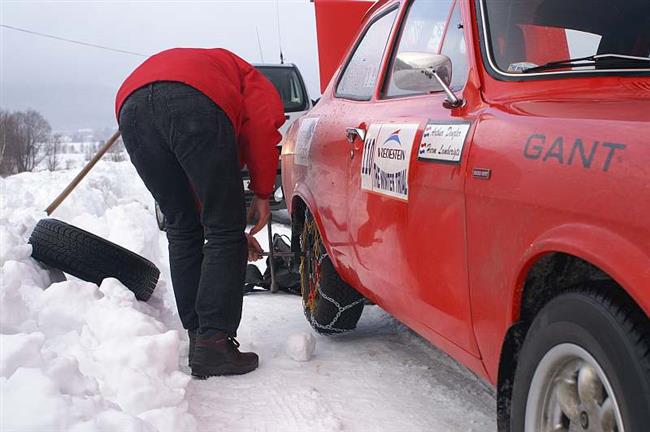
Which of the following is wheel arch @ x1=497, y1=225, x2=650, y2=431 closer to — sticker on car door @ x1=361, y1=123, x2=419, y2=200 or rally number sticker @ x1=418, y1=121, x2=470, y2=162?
rally number sticker @ x1=418, y1=121, x2=470, y2=162

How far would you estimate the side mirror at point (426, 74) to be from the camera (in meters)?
2.18

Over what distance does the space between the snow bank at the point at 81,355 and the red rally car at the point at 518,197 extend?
943 millimetres

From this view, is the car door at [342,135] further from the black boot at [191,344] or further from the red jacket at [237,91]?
the black boot at [191,344]

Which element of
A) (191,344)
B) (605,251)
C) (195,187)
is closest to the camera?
(605,251)

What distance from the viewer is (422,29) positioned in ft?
9.23

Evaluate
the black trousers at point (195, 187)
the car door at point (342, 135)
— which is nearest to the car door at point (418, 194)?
the car door at point (342, 135)

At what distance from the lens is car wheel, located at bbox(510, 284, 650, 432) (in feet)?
4.30

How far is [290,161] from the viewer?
4.04m

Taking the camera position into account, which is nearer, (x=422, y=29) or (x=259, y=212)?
(x=422, y=29)

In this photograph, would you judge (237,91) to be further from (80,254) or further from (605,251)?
(605,251)

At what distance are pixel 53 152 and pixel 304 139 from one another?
95.7ft

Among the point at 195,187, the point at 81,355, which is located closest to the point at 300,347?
the point at 195,187

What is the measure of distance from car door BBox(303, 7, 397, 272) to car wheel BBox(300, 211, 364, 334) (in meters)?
0.24

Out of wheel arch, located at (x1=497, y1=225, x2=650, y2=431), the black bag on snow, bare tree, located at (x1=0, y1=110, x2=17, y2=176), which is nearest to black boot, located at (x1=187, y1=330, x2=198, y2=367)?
the black bag on snow
